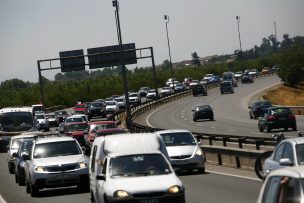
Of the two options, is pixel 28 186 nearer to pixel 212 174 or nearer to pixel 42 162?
pixel 42 162

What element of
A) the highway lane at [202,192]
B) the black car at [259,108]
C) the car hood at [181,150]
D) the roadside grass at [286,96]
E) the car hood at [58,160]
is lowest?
the roadside grass at [286,96]

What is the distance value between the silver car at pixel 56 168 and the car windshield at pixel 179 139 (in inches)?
166

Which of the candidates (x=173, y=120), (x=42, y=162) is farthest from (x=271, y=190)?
(x=173, y=120)

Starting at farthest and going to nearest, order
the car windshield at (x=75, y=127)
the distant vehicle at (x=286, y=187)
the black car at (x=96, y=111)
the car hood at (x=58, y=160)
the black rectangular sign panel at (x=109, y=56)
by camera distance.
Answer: the black rectangular sign panel at (x=109, y=56) < the black car at (x=96, y=111) < the car windshield at (x=75, y=127) < the car hood at (x=58, y=160) < the distant vehicle at (x=286, y=187)

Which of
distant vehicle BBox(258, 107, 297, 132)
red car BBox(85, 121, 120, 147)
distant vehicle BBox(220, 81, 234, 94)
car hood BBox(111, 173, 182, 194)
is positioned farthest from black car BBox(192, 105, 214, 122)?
car hood BBox(111, 173, 182, 194)

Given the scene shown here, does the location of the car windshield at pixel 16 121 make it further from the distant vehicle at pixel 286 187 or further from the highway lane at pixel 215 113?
the distant vehicle at pixel 286 187

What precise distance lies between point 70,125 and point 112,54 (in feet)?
137

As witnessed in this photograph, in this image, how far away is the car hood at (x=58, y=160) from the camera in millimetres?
23219

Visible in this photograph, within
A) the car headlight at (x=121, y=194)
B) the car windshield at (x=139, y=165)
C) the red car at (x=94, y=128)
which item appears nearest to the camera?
the car headlight at (x=121, y=194)

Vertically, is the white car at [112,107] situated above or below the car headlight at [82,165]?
below

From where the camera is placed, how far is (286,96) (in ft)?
384

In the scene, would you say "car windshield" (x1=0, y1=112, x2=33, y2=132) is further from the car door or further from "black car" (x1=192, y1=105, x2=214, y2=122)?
the car door

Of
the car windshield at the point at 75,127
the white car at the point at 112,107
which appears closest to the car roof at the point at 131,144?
the car windshield at the point at 75,127

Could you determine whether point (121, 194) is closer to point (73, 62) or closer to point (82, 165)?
point (82, 165)
